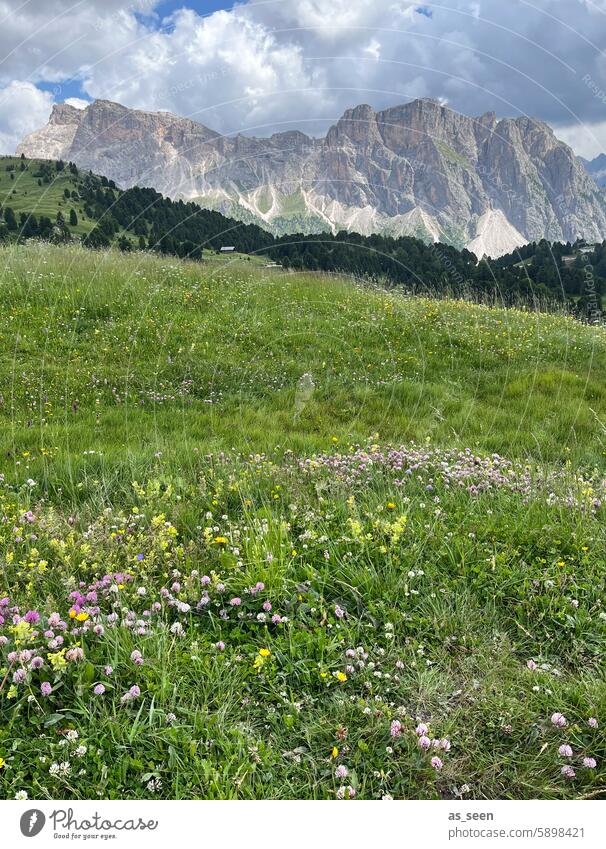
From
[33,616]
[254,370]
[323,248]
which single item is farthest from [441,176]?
[33,616]

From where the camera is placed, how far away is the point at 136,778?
282cm

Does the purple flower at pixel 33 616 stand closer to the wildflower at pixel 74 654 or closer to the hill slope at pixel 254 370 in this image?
the wildflower at pixel 74 654

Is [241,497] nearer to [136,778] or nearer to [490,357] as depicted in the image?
[136,778]

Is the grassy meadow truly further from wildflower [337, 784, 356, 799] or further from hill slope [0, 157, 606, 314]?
hill slope [0, 157, 606, 314]

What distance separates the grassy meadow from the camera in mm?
2957

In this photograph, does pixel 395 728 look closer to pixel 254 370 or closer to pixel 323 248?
pixel 254 370

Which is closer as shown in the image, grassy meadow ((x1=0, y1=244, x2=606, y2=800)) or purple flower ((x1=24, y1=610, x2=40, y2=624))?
grassy meadow ((x1=0, y1=244, x2=606, y2=800))

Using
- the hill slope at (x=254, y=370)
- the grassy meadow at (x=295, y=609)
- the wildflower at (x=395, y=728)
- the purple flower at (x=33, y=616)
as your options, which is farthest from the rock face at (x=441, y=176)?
the wildflower at (x=395, y=728)

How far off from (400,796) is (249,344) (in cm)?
1110
